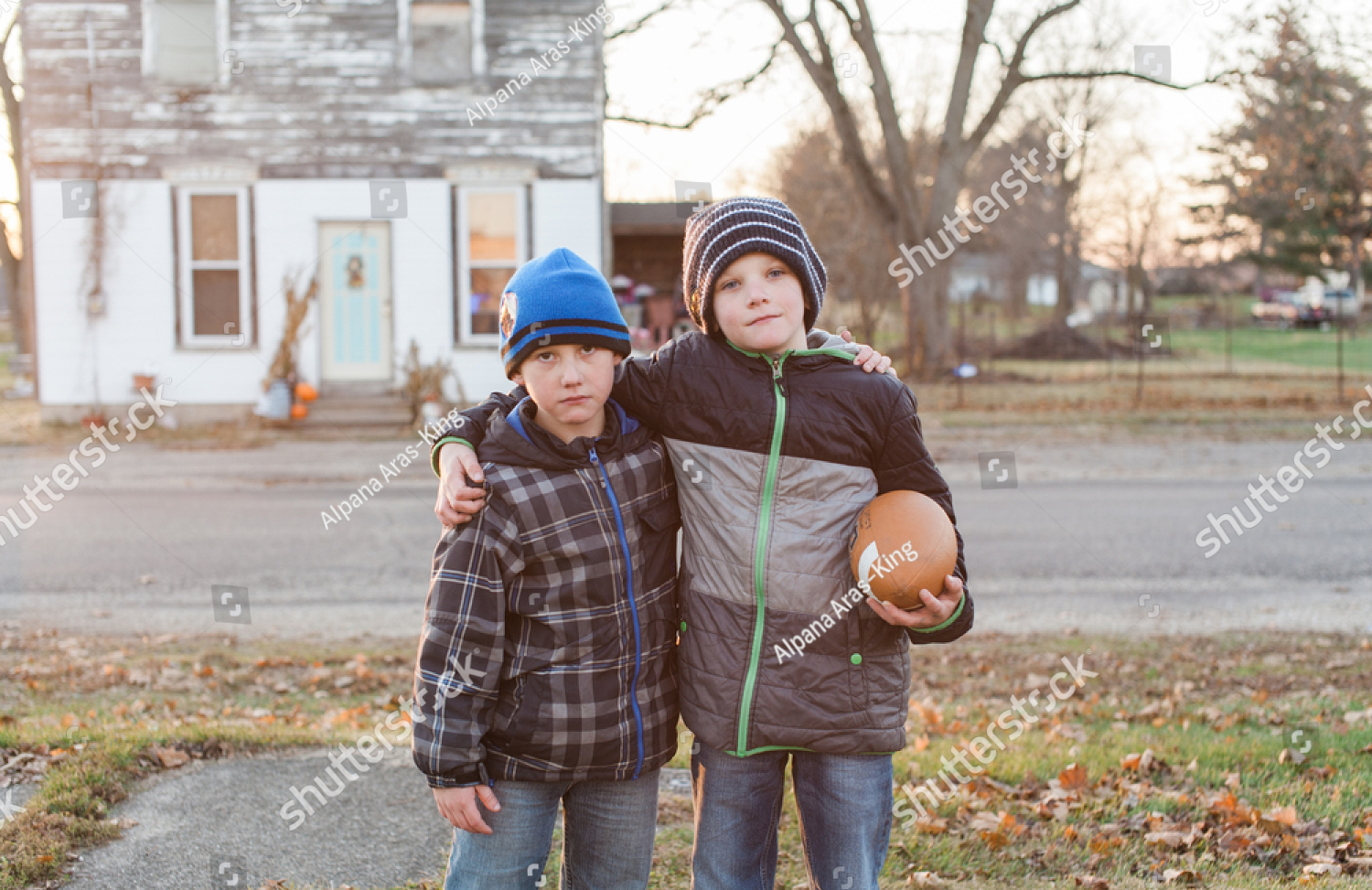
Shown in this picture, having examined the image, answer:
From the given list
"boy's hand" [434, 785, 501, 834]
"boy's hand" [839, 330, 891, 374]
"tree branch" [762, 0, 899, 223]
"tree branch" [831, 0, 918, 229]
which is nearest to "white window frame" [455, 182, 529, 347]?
"tree branch" [762, 0, 899, 223]

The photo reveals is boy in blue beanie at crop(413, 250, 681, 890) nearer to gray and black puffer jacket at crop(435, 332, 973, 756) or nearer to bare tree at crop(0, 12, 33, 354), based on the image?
gray and black puffer jacket at crop(435, 332, 973, 756)

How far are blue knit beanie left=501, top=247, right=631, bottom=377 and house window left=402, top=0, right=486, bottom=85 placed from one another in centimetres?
1483

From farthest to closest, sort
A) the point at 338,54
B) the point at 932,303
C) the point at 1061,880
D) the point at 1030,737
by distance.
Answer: the point at 932,303 < the point at 338,54 < the point at 1030,737 < the point at 1061,880

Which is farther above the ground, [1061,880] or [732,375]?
[732,375]

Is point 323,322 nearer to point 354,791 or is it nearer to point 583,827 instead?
point 354,791

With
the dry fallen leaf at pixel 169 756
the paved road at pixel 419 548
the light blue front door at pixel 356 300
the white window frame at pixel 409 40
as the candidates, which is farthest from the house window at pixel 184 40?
the dry fallen leaf at pixel 169 756

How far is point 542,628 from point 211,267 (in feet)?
52.6

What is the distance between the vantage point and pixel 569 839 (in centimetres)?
270

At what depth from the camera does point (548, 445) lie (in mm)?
2564

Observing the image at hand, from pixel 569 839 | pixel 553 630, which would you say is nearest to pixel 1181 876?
pixel 569 839

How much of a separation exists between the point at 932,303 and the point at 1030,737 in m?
18.1

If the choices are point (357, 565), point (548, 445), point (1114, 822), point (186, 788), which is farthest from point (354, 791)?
point (357, 565)

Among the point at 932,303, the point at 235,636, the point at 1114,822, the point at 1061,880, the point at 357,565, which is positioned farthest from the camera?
the point at 932,303

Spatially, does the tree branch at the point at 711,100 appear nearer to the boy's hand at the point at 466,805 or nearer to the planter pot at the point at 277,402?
the planter pot at the point at 277,402
